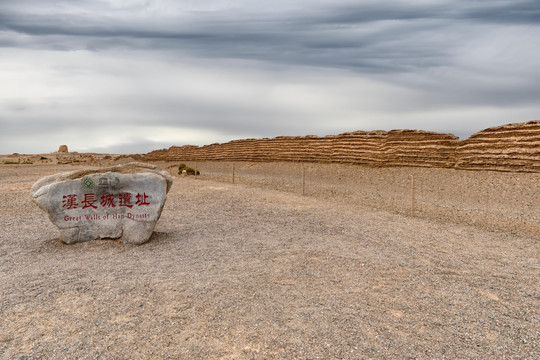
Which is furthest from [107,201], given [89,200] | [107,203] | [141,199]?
[141,199]

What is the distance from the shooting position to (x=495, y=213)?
49.3 ft

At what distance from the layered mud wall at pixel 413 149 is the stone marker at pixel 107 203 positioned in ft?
63.4

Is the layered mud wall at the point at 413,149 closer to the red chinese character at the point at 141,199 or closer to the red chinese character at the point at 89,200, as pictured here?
the red chinese character at the point at 141,199

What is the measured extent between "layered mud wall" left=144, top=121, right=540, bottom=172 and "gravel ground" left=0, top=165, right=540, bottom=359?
12.1 metres

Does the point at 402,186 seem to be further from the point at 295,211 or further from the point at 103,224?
the point at 103,224

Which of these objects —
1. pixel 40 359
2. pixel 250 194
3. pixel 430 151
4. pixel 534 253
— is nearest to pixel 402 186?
pixel 430 151

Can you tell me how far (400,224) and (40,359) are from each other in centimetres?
1044

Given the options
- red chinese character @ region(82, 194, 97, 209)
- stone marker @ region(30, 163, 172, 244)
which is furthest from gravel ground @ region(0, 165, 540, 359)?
red chinese character @ region(82, 194, 97, 209)

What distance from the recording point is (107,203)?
9758 mm

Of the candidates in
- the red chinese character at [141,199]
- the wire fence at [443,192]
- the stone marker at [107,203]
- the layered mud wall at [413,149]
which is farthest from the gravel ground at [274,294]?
the layered mud wall at [413,149]

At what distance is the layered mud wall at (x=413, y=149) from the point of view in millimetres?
21359

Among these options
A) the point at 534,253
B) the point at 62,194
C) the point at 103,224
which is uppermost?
the point at 62,194

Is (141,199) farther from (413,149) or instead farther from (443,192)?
(413,149)

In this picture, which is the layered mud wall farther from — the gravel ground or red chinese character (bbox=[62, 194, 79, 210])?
red chinese character (bbox=[62, 194, 79, 210])
